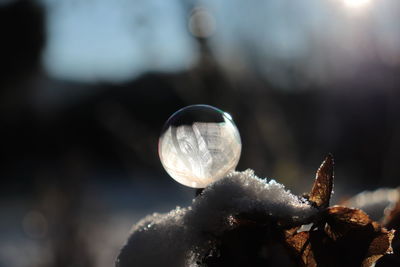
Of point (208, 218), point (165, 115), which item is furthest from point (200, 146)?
point (165, 115)

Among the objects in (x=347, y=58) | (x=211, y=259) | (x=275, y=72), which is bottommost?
(x=211, y=259)

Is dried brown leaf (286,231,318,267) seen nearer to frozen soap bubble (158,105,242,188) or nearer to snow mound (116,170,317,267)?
snow mound (116,170,317,267)

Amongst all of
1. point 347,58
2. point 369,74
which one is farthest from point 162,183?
point 347,58

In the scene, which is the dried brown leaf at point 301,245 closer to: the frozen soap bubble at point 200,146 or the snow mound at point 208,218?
the snow mound at point 208,218

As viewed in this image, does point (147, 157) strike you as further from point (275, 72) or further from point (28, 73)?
point (28, 73)

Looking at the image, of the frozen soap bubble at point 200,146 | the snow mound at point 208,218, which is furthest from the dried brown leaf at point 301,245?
the frozen soap bubble at point 200,146

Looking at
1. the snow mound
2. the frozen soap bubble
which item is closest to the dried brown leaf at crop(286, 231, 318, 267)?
the snow mound
